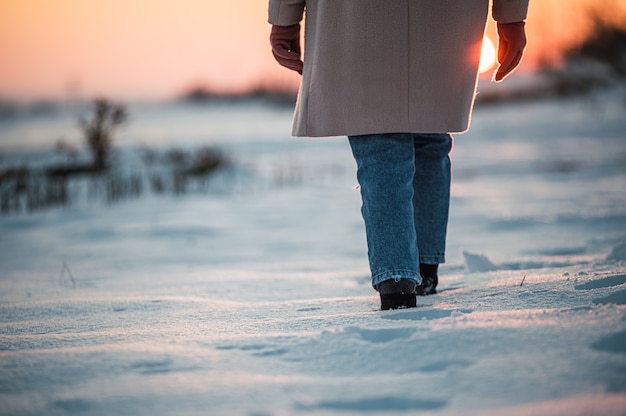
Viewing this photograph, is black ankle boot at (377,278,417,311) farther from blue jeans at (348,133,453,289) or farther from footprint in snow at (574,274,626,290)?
footprint in snow at (574,274,626,290)

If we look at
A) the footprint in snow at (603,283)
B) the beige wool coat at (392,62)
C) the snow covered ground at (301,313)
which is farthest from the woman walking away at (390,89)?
the footprint in snow at (603,283)

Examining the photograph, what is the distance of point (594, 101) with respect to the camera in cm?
1375

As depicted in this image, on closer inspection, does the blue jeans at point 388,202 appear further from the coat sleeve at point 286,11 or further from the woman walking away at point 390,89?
the coat sleeve at point 286,11

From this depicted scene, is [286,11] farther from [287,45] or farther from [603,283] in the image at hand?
[603,283]

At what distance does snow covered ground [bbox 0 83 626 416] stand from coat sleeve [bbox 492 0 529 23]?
0.85 metres

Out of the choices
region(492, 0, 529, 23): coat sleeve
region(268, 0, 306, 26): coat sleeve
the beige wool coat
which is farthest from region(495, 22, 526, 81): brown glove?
region(268, 0, 306, 26): coat sleeve

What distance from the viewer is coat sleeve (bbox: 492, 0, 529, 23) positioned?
176 cm

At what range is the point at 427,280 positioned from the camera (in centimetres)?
199

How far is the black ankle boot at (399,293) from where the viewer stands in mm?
1651

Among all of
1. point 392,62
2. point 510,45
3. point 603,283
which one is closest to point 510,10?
point 510,45

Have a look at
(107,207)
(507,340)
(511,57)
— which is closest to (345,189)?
(107,207)

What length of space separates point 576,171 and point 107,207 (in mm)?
4943

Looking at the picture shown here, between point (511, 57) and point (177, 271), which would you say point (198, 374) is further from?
point (177, 271)

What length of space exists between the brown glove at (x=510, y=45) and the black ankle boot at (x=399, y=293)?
2.63 feet
